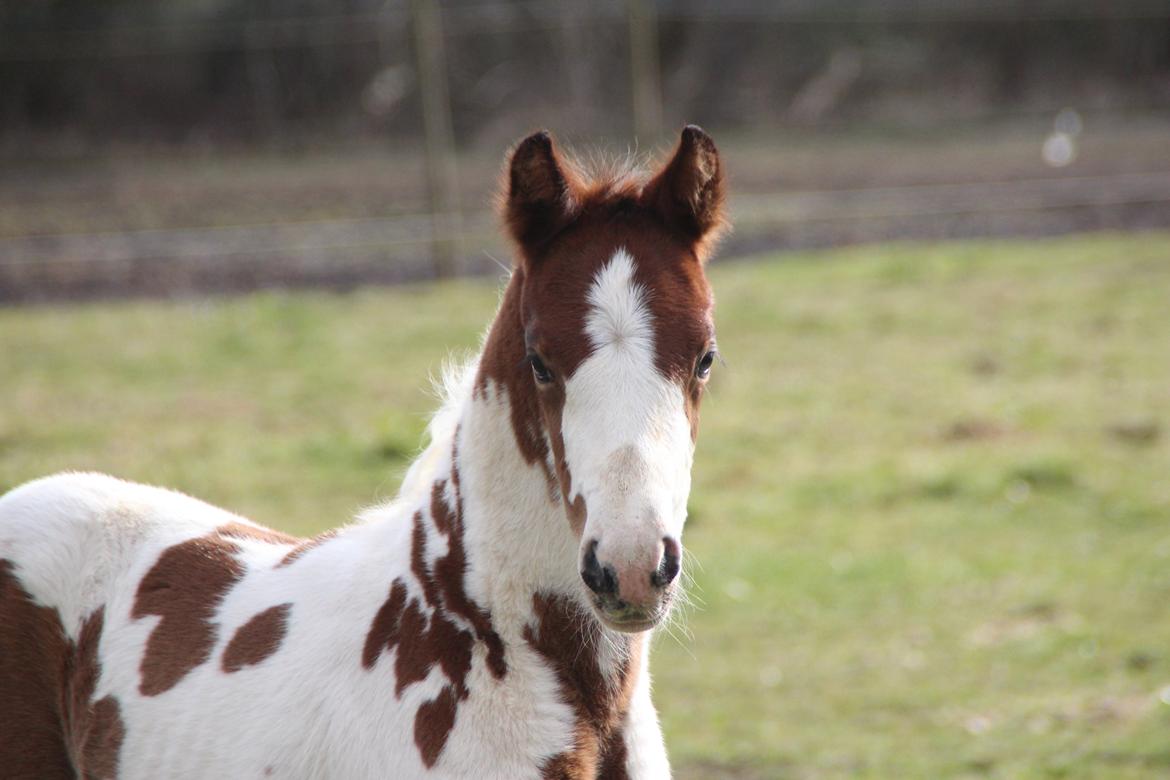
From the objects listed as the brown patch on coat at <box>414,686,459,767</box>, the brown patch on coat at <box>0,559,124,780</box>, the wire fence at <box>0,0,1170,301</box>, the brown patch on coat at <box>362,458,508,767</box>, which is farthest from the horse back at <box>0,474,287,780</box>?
the wire fence at <box>0,0,1170,301</box>

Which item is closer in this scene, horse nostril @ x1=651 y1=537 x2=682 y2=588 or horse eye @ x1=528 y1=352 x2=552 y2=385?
horse nostril @ x1=651 y1=537 x2=682 y2=588

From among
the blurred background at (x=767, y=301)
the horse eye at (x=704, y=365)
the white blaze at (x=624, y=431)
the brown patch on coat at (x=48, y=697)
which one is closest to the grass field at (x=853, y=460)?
the blurred background at (x=767, y=301)

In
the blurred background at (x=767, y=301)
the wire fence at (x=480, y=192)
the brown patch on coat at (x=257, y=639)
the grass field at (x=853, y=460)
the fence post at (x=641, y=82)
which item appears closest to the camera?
the brown patch on coat at (x=257, y=639)

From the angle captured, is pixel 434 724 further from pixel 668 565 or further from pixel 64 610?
pixel 64 610

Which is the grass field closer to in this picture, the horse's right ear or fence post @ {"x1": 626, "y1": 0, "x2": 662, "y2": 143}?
fence post @ {"x1": 626, "y1": 0, "x2": 662, "y2": 143}

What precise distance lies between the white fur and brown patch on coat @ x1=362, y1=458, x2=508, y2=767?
19 mm

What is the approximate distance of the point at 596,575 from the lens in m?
2.14

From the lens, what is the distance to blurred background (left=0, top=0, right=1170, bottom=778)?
5.40 m

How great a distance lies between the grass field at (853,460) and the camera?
16.3 feet

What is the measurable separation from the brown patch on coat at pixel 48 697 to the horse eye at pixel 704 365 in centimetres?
139

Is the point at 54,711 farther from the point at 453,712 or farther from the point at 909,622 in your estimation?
the point at 909,622

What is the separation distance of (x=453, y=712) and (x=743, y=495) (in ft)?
15.9

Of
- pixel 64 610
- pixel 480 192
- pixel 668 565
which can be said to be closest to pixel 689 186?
pixel 668 565

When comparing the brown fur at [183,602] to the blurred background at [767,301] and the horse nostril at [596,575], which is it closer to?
the blurred background at [767,301]
